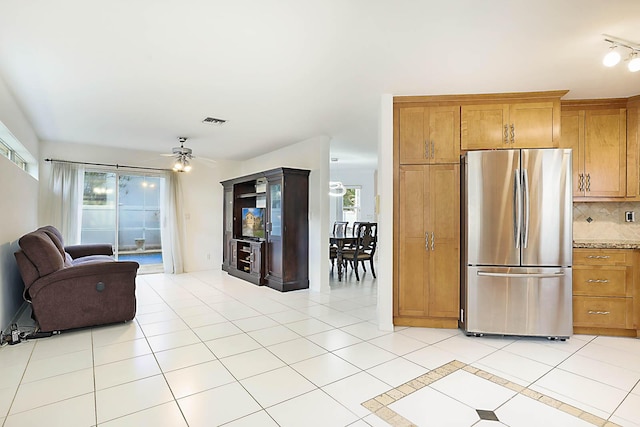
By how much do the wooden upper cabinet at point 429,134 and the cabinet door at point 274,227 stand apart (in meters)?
2.40

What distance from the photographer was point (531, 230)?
10.2 feet

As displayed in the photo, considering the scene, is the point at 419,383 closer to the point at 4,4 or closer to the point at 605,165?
the point at 605,165

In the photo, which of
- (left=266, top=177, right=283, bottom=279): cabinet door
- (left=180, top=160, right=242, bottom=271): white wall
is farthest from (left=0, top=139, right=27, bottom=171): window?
(left=266, top=177, right=283, bottom=279): cabinet door

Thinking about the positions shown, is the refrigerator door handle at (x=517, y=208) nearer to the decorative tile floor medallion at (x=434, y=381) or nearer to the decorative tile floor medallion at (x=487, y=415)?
the decorative tile floor medallion at (x=434, y=381)

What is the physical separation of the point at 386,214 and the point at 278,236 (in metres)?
2.42

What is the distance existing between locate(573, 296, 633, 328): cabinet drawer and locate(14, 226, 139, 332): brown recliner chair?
472cm

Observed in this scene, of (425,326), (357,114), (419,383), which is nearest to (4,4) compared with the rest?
(357,114)

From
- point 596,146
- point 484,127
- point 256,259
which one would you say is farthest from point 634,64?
point 256,259

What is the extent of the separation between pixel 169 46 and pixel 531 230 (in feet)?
11.7

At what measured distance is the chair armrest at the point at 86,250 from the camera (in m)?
5.11

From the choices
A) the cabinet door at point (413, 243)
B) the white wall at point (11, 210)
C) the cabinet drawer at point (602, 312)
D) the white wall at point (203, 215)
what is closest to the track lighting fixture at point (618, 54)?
the cabinet door at point (413, 243)

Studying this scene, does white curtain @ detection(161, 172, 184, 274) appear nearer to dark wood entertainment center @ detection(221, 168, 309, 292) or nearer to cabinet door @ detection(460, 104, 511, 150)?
dark wood entertainment center @ detection(221, 168, 309, 292)

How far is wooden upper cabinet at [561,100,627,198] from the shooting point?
3541 mm

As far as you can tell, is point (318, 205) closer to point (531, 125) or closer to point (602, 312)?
point (531, 125)
